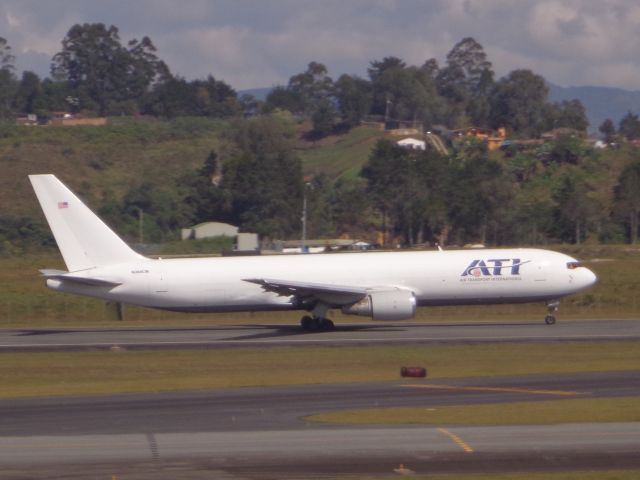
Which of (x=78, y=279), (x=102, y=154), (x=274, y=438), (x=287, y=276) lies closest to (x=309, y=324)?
(x=287, y=276)

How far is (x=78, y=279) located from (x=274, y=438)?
69.1 feet

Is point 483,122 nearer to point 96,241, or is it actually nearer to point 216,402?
point 96,241

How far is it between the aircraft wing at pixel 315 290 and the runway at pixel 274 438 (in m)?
13.2

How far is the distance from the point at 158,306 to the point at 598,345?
52.0 feet

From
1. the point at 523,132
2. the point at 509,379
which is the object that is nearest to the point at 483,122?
the point at 523,132

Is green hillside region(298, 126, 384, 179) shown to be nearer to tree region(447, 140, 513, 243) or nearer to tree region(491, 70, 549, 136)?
tree region(491, 70, 549, 136)

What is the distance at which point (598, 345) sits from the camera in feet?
105

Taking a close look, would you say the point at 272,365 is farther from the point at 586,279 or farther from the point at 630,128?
the point at 630,128

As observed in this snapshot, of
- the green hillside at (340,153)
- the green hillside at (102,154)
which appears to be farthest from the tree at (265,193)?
the green hillside at (340,153)

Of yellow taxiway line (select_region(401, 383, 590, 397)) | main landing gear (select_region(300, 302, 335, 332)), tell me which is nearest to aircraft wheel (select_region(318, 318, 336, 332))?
main landing gear (select_region(300, 302, 335, 332))

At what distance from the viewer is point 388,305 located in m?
36.6

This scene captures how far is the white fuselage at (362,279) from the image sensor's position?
37.8m

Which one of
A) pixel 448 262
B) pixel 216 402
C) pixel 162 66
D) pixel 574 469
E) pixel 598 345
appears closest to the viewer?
pixel 574 469

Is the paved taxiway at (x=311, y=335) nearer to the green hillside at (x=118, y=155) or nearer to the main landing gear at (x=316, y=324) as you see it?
the main landing gear at (x=316, y=324)
